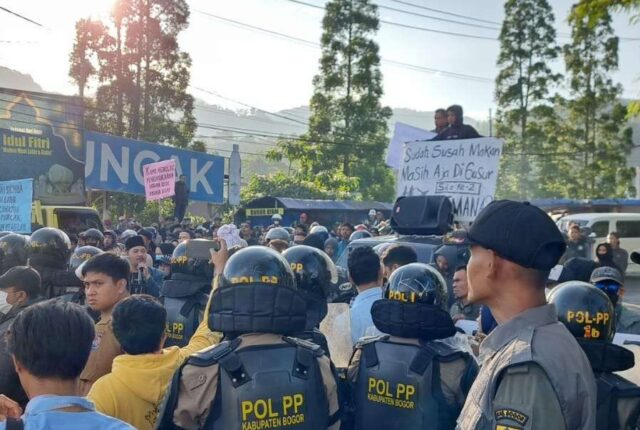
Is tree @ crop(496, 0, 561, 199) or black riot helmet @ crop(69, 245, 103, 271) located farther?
tree @ crop(496, 0, 561, 199)

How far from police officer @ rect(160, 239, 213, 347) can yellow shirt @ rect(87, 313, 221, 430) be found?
5.47 ft

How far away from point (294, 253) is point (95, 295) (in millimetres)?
1355

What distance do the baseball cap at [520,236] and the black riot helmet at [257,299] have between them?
1039mm

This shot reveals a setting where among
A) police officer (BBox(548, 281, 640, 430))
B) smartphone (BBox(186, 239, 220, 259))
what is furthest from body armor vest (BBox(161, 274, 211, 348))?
police officer (BBox(548, 281, 640, 430))

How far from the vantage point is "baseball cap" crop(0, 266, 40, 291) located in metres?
4.21

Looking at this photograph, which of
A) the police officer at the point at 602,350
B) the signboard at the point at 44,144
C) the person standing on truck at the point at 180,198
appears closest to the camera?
the police officer at the point at 602,350

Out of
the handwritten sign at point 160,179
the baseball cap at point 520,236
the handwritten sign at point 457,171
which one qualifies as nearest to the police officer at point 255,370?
the baseball cap at point 520,236

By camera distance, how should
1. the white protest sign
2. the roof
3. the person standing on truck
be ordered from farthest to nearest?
the roof → the person standing on truck → the white protest sign

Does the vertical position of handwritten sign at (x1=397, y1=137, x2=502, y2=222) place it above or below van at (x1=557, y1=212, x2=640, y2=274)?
above

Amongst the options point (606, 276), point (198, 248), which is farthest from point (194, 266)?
point (606, 276)

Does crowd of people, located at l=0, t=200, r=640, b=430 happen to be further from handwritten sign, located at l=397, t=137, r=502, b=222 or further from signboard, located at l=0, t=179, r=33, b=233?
signboard, located at l=0, t=179, r=33, b=233

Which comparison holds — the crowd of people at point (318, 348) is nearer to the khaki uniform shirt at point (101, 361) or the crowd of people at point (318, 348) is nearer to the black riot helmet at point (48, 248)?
the khaki uniform shirt at point (101, 361)

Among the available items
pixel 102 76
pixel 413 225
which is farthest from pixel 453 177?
pixel 102 76

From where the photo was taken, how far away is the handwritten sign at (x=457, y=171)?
8.05 metres
